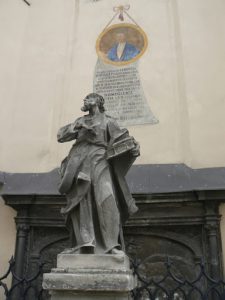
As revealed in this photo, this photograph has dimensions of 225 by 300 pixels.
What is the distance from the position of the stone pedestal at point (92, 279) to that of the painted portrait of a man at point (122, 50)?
196 inches

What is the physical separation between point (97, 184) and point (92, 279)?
75 centimetres

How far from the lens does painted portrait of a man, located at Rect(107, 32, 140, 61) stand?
7004mm

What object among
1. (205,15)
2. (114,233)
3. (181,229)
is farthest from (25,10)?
(114,233)

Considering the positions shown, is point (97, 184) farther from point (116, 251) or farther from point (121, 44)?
point (121, 44)

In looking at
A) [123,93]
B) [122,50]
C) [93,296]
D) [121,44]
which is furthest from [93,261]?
[121,44]

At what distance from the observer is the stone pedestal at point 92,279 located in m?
2.56

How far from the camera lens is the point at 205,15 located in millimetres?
6801

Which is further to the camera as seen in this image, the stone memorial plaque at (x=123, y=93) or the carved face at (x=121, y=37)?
the carved face at (x=121, y=37)

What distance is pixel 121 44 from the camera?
7.20 meters

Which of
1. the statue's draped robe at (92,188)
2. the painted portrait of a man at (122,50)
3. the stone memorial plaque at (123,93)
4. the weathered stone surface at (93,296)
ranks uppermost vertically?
the painted portrait of a man at (122,50)

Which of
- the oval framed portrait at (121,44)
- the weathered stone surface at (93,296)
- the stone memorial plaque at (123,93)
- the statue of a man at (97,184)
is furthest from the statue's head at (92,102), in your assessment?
the oval framed portrait at (121,44)

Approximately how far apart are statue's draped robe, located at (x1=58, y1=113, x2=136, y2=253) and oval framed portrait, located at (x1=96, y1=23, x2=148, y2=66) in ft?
13.0

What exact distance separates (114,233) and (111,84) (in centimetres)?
431

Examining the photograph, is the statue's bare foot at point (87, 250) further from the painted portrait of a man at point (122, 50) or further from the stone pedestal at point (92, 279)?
the painted portrait of a man at point (122, 50)
